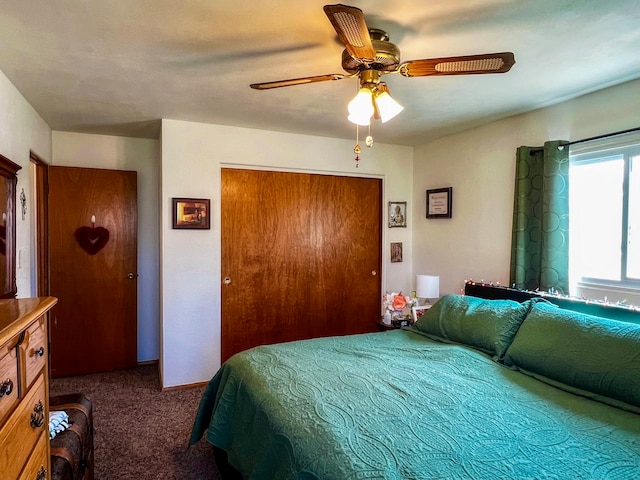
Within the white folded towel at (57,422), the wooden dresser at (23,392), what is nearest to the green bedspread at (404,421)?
the white folded towel at (57,422)

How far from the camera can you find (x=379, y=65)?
180 centimetres

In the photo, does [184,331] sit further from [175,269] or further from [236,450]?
[236,450]

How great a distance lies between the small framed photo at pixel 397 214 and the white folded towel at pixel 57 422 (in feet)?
10.7

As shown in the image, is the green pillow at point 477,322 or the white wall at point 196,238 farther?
the white wall at point 196,238

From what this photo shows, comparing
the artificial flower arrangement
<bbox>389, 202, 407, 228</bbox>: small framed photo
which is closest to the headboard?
the artificial flower arrangement

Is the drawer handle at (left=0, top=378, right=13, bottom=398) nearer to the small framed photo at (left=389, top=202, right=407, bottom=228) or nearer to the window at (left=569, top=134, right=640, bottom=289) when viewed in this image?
the window at (left=569, top=134, right=640, bottom=289)

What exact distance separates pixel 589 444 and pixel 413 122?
2.60 m

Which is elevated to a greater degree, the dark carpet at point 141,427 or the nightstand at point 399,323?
the nightstand at point 399,323

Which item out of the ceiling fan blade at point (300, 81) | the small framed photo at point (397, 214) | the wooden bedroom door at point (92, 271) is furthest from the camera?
the small framed photo at point (397, 214)

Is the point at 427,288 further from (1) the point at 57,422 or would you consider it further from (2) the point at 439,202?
(1) the point at 57,422

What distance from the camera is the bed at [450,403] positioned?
1.24 metres

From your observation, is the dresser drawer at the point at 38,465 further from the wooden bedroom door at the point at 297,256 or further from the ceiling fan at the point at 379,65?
the wooden bedroom door at the point at 297,256

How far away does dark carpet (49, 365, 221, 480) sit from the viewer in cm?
220

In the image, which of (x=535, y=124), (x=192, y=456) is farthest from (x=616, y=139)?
(x=192, y=456)
